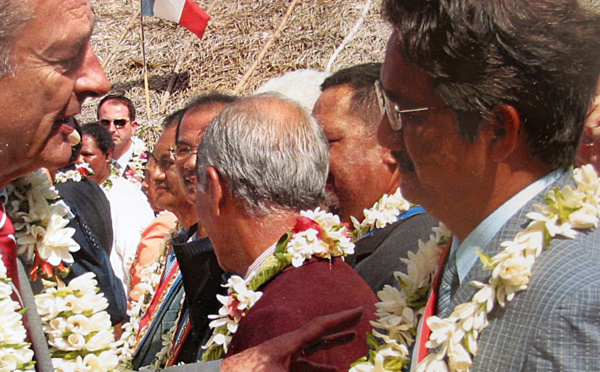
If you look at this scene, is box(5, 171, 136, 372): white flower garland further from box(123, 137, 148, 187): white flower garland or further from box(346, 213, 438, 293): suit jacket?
box(123, 137, 148, 187): white flower garland

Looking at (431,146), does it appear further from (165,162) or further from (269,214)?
(165,162)

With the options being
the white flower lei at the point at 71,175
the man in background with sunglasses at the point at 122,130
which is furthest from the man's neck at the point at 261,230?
the man in background with sunglasses at the point at 122,130

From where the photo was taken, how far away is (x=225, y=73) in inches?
379

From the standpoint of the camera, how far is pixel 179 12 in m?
9.29

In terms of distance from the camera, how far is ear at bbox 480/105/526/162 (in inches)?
57.6

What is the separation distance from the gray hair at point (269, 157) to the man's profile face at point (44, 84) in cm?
50

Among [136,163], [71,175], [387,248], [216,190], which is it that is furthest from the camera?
[136,163]

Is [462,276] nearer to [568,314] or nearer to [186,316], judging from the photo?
[568,314]

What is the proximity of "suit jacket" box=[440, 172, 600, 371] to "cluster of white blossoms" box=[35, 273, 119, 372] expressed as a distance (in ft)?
4.20

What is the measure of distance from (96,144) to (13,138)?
3.83 metres

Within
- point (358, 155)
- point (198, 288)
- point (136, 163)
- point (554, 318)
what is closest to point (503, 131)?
point (554, 318)

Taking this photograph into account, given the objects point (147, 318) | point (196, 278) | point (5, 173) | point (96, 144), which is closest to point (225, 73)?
point (96, 144)

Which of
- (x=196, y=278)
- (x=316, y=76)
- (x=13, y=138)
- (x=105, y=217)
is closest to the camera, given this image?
(x=13, y=138)

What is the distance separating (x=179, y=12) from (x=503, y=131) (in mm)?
8423
